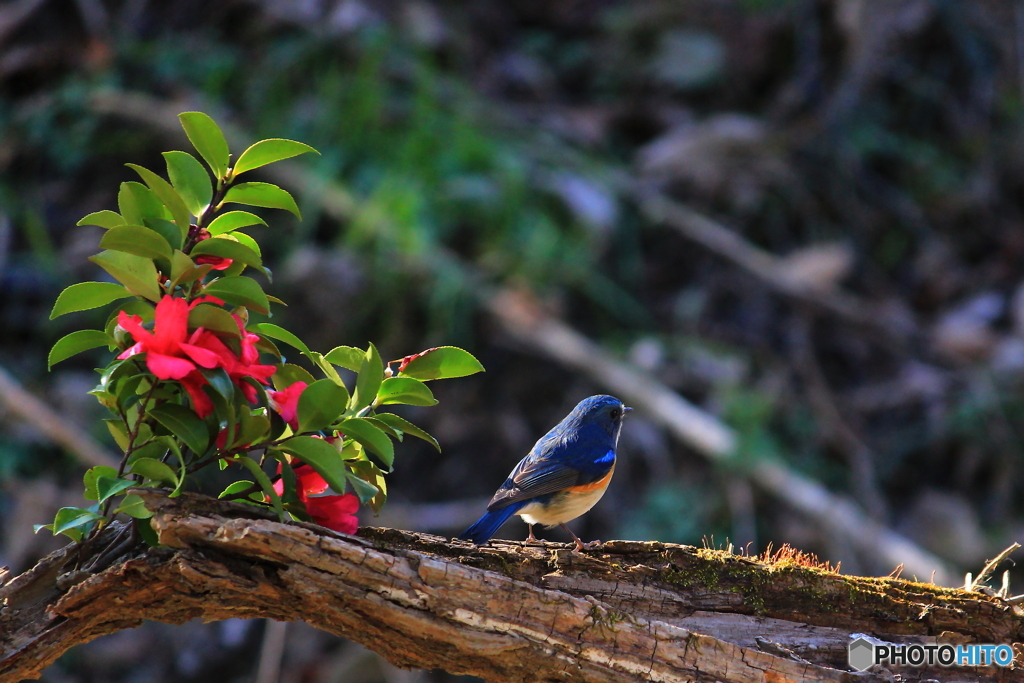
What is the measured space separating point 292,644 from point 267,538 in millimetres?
2888

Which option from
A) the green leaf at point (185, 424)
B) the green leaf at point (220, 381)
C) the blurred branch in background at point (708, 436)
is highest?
the blurred branch in background at point (708, 436)

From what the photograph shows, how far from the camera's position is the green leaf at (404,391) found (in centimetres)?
184

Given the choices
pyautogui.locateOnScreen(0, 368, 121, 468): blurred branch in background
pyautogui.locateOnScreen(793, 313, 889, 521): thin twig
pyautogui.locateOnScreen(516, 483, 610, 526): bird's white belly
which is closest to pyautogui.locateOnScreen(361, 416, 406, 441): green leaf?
pyautogui.locateOnScreen(516, 483, 610, 526): bird's white belly

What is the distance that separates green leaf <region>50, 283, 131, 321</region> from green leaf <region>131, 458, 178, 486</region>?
0.99 feet

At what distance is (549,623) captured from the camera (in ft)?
6.05

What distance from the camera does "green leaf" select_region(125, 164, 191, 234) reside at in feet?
5.70

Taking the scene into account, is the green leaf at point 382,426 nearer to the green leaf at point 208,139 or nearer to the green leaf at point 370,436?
the green leaf at point 370,436

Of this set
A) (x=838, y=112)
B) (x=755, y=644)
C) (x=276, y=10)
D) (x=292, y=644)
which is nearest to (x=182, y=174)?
(x=755, y=644)

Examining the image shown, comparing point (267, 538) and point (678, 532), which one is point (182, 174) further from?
point (678, 532)

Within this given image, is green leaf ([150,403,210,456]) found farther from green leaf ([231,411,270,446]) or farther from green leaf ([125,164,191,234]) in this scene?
green leaf ([125,164,191,234])

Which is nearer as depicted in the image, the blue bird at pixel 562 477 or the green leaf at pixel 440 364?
the green leaf at pixel 440 364

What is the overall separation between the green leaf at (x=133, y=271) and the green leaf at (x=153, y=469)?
0.31 metres

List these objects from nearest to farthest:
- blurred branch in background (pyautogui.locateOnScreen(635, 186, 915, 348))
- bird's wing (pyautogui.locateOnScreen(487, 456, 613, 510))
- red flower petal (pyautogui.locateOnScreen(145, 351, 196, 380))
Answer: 1. red flower petal (pyautogui.locateOnScreen(145, 351, 196, 380))
2. bird's wing (pyautogui.locateOnScreen(487, 456, 613, 510))
3. blurred branch in background (pyautogui.locateOnScreen(635, 186, 915, 348))

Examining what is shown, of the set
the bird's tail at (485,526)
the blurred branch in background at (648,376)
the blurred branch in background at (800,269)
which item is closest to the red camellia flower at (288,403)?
the bird's tail at (485,526)
